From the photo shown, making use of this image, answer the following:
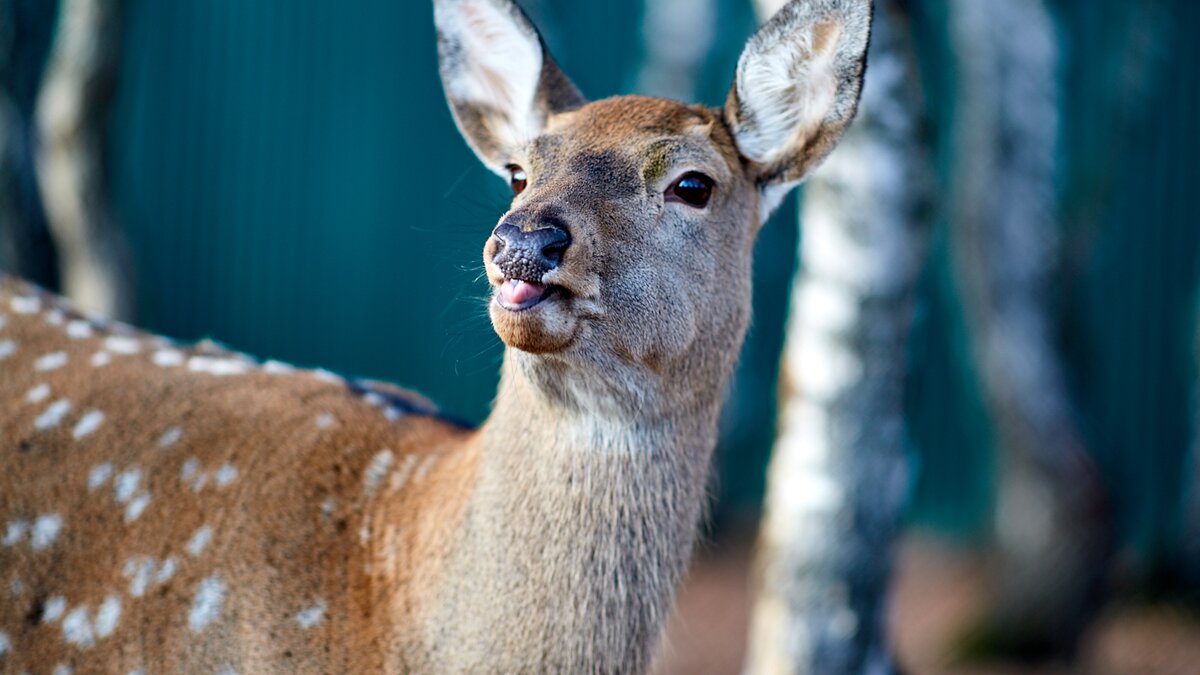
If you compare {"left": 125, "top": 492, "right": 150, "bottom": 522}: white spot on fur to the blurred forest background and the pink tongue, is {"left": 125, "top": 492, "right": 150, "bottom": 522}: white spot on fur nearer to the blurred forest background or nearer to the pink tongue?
the pink tongue

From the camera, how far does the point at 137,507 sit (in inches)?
130

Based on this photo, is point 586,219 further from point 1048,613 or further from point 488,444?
point 1048,613

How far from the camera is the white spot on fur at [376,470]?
332 centimetres

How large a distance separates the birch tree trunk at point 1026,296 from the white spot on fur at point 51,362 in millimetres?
4030

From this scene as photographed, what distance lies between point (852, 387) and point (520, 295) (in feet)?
5.60

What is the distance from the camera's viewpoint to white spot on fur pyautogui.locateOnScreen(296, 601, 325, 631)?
3.04 meters

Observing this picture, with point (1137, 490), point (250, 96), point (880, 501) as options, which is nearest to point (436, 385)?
point (250, 96)

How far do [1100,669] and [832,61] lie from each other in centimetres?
452

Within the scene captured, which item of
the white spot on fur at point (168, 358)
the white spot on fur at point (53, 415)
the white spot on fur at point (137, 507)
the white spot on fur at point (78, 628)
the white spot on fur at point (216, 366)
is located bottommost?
the white spot on fur at point (78, 628)

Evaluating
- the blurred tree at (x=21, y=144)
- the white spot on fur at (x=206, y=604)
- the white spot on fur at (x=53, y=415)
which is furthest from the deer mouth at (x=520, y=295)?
the blurred tree at (x=21, y=144)

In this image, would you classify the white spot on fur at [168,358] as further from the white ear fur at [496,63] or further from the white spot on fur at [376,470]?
the white ear fur at [496,63]

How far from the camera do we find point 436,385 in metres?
9.72

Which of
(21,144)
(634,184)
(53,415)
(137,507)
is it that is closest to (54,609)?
(137,507)

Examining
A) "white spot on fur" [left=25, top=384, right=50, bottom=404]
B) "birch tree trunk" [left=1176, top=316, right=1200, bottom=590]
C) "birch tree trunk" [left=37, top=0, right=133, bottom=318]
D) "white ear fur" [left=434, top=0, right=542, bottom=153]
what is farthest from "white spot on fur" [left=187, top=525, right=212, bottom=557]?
"birch tree trunk" [left=1176, top=316, right=1200, bottom=590]
